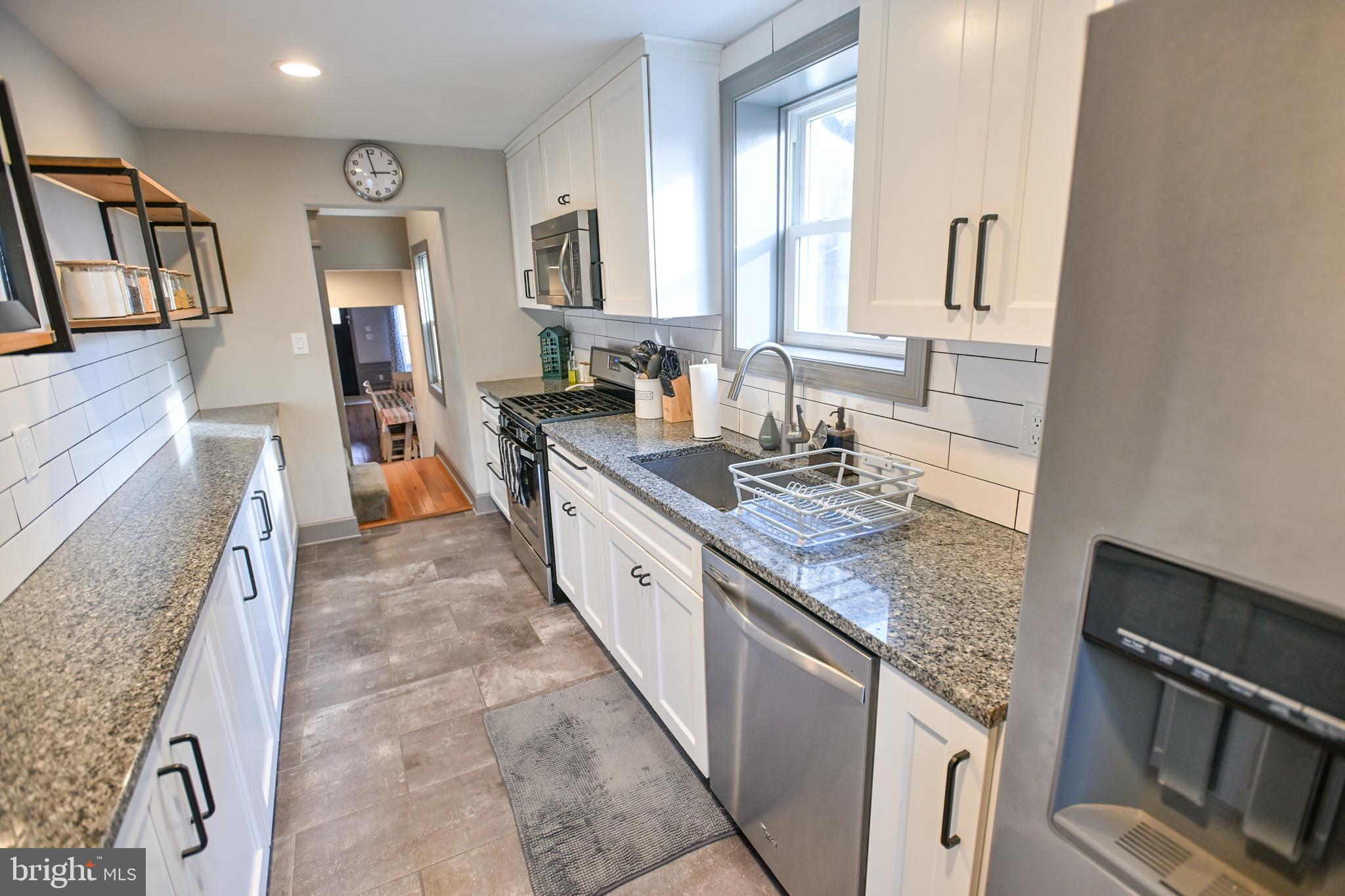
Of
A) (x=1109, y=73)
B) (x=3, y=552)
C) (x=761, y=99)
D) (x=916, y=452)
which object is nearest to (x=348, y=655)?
(x=3, y=552)

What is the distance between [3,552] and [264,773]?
0.86 metres

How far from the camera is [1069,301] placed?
0.65m

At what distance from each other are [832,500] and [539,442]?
1.54m

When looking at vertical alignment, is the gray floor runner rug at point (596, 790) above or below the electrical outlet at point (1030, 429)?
below

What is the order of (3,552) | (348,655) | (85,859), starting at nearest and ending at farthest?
(85,859)
(3,552)
(348,655)

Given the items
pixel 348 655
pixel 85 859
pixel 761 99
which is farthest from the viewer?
pixel 348 655

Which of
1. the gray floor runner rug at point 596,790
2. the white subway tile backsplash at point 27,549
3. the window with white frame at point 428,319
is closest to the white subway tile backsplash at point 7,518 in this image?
the white subway tile backsplash at point 27,549

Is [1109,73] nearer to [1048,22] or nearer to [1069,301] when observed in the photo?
[1069,301]

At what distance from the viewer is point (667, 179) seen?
7.71ft

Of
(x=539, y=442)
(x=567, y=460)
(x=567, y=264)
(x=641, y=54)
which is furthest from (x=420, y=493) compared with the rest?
(x=641, y=54)

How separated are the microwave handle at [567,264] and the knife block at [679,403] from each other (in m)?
0.71

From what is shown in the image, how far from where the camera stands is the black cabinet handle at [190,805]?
104 centimetres

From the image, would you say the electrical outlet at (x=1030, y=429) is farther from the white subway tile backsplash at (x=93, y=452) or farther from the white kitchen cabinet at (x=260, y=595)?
the white subway tile backsplash at (x=93, y=452)

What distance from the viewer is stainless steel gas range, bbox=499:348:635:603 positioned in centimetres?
290
